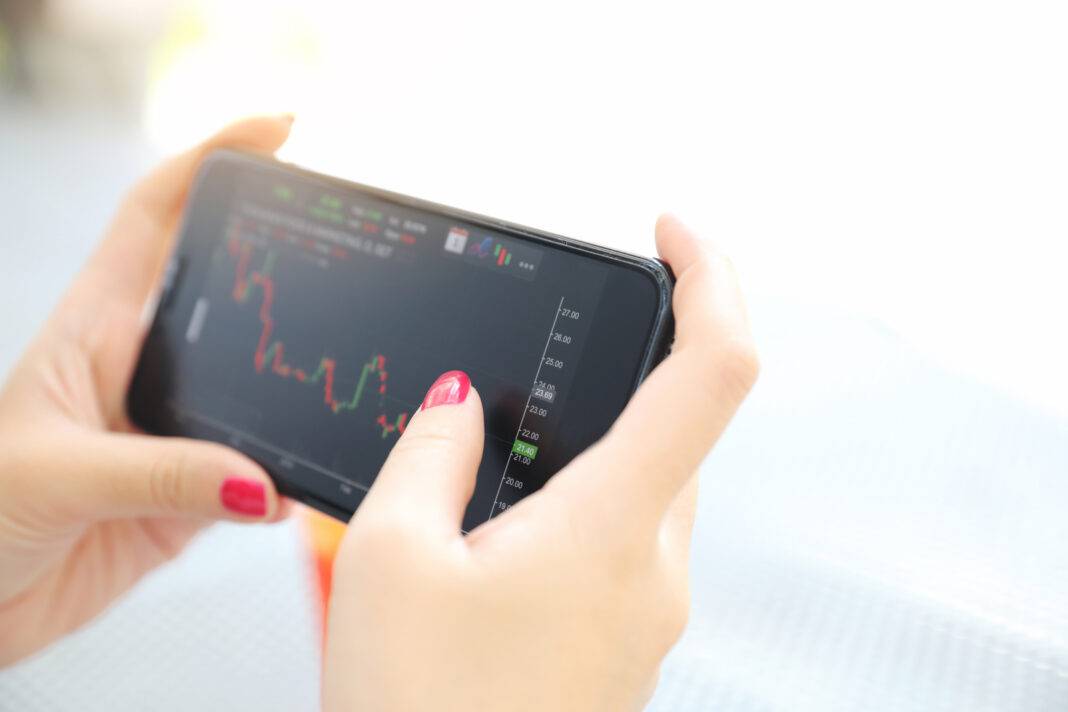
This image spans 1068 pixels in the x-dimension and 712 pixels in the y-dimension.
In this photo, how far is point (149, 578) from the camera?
72 cm

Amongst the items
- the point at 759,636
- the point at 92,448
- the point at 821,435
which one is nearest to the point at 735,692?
the point at 759,636

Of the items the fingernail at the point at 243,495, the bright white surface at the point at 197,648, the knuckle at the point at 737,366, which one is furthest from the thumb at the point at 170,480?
the knuckle at the point at 737,366

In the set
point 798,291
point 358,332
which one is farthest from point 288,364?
point 798,291

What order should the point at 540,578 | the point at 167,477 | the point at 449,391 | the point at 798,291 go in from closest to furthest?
the point at 540,578 → the point at 449,391 → the point at 167,477 → the point at 798,291

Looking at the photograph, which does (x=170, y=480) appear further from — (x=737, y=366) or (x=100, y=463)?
(x=737, y=366)

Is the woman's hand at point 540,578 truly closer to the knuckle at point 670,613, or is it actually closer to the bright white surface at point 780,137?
the knuckle at point 670,613

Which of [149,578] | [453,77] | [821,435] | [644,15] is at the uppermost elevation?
[644,15]

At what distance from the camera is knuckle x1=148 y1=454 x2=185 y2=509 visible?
1.85ft

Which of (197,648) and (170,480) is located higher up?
(170,480)

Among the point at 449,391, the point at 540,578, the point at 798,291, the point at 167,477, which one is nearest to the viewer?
the point at 540,578

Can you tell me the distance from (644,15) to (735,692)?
0.77 m

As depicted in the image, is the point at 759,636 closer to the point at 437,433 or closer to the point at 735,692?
the point at 735,692

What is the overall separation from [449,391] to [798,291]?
56cm

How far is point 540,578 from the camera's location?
1.11ft
